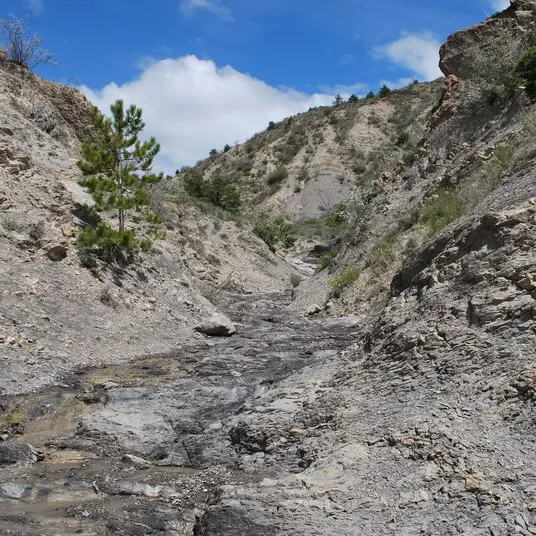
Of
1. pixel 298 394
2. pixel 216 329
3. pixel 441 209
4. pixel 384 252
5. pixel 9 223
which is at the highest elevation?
pixel 441 209

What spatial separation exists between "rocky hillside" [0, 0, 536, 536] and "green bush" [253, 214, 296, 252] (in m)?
15.9

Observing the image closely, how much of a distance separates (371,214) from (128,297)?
1097cm

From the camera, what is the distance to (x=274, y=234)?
34.9m

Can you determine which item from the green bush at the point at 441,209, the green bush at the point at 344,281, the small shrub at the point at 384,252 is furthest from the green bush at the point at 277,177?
the green bush at the point at 344,281

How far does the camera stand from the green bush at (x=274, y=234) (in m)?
33.4

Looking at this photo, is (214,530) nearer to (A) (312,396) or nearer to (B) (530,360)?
(A) (312,396)

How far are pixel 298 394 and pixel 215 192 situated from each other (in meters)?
27.6

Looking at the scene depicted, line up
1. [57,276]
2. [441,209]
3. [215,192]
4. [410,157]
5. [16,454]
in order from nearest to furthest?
[16,454]
[57,276]
[441,209]
[410,157]
[215,192]

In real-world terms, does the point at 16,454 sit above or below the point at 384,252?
below

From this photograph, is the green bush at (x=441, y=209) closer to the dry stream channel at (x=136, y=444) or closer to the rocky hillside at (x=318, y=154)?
the dry stream channel at (x=136, y=444)

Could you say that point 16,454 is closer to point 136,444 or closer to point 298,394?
point 136,444

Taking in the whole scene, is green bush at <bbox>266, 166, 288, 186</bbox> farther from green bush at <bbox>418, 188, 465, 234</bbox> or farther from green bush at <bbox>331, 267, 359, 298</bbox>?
green bush at <bbox>331, 267, 359, 298</bbox>

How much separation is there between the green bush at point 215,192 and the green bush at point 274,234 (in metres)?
1.85

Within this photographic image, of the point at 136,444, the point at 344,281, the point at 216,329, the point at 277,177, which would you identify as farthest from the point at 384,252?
the point at 277,177
